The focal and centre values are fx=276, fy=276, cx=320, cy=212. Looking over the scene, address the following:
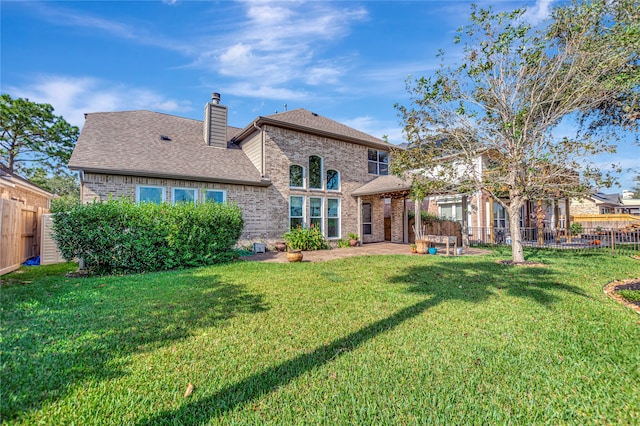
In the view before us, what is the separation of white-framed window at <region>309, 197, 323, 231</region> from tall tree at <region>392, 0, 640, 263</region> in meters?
5.76

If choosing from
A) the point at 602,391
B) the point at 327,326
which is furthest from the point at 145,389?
the point at 602,391

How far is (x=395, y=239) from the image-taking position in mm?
17609

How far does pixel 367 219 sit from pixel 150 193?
1193 cm

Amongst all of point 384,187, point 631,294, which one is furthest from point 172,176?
point 631,294

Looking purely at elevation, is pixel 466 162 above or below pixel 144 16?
below

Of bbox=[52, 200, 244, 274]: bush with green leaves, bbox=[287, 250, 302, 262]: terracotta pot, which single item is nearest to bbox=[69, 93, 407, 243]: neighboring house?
bbox=[52, 200, 244, 274]: bush with green leaves

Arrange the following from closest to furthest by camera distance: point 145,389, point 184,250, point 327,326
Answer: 1. point 145,389
2. point 327,326
3. point 184,250

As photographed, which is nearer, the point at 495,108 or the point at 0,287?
the point at 0,287

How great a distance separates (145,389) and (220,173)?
11.3 m

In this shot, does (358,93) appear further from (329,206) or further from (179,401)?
(179,401)

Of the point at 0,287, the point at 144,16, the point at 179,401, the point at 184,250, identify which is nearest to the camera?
the point at 179,401

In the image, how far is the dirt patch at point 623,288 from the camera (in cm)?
517

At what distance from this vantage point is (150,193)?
→ 37.6 ft

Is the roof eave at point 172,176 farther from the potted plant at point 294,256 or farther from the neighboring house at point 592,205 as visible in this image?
the neighboring house at point 592,205
